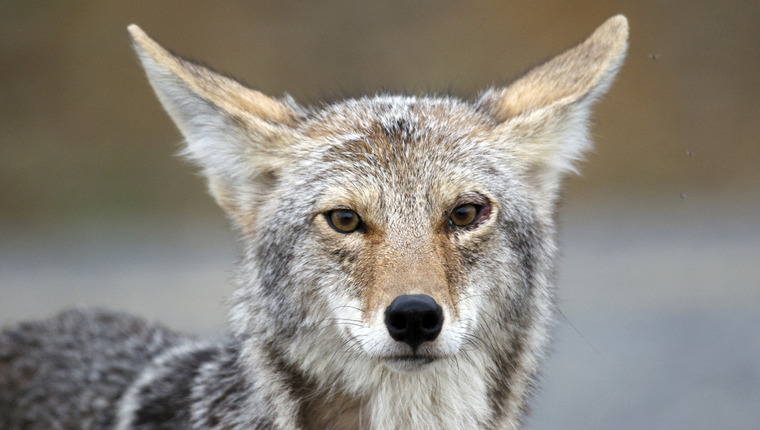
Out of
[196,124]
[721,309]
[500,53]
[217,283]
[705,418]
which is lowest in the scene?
[705,418]

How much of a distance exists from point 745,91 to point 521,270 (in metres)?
14.0

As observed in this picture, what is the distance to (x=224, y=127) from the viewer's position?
15.2ft

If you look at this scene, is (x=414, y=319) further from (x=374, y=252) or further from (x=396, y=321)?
(x=374, y=252)

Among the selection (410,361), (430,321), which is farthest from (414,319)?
(410,361)

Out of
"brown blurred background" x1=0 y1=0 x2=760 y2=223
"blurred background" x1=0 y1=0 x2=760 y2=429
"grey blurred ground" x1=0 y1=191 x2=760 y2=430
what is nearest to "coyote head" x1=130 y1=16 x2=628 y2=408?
"grey blurred ground" x1=0 y1=191 x2=760 y2=430

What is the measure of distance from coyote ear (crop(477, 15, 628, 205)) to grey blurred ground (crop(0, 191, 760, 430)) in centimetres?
264

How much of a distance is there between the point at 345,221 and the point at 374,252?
26 cm

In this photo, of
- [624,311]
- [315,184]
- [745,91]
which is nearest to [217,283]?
[624,311]

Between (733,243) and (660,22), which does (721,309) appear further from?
(660,22)

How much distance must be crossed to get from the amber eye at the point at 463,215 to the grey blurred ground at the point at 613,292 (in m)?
3.27

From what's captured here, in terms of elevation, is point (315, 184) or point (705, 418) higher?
point (315, 184)

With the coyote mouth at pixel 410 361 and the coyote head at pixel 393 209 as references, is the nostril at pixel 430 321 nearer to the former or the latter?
the coyote head at pixel 393 209

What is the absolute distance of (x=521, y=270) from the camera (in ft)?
14.4

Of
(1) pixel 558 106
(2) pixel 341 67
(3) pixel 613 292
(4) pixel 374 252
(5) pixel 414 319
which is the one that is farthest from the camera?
(2) pixel 341 67
